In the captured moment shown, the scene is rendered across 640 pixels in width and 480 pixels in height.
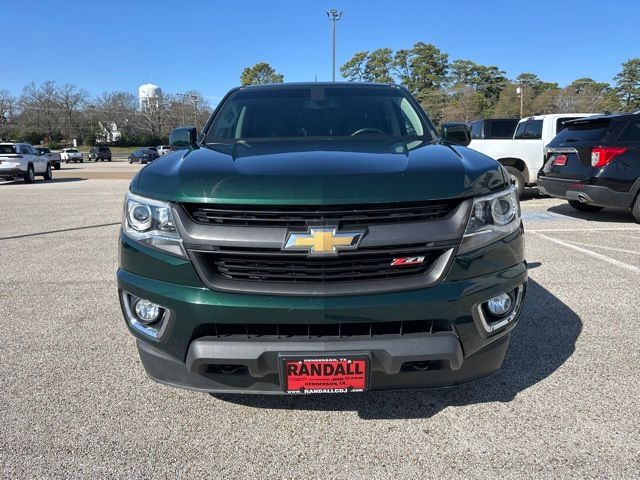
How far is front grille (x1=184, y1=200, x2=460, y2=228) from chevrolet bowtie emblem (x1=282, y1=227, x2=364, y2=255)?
0.15 feet

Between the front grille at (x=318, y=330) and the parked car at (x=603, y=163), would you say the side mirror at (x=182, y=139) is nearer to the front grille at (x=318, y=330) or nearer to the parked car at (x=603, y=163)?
the front grille at (x=318, y=330)

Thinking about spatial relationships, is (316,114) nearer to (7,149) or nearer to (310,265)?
(310,265)

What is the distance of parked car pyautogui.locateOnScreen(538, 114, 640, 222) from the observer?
7.70 m

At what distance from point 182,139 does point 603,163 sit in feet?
23.1

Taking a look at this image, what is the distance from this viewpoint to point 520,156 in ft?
37.1

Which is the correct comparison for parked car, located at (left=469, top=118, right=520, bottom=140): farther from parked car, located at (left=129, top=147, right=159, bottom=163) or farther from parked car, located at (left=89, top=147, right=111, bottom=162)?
parked car, located at (left=89, top=147, right=111, bottom=162)

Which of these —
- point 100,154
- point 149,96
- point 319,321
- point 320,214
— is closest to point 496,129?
point 320,214

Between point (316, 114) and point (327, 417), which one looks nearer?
point (327, 417)

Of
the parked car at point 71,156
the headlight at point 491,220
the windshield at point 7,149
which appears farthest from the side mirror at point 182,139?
the parked car at point 71,156

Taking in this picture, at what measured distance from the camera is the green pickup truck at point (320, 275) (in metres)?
2.09

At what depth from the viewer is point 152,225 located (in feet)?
7.45

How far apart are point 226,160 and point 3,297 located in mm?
3535

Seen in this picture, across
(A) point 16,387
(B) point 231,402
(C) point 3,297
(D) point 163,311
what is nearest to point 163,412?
(B) point 231,402

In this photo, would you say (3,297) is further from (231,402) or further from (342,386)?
(342,386)
